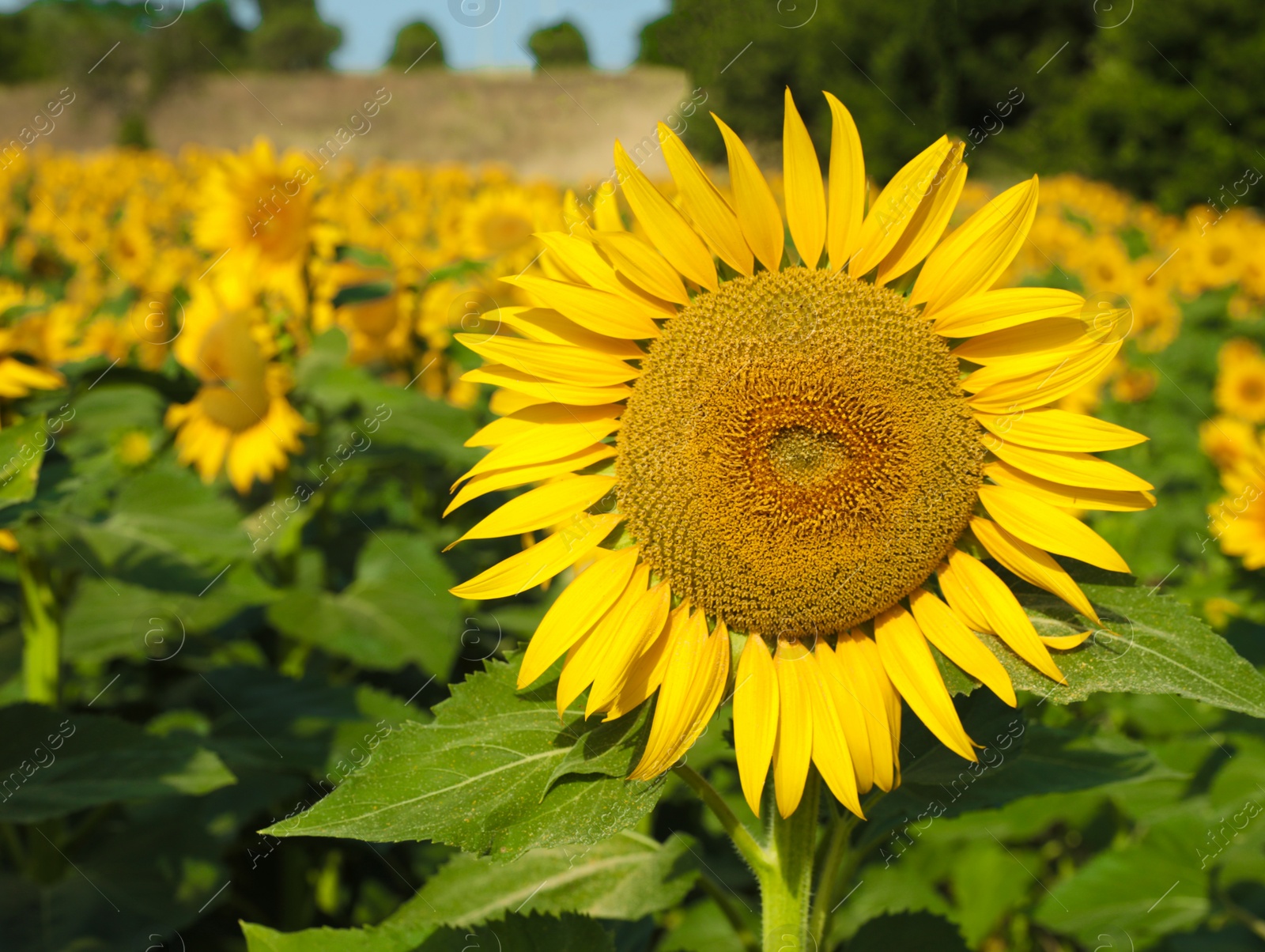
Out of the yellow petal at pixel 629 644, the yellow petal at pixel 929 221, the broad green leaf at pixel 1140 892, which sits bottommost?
the broad green leaf at pixel 1140 892

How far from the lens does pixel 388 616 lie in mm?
3242

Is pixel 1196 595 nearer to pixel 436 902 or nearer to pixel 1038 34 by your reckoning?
pixel 436 902

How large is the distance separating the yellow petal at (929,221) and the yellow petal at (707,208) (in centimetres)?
19

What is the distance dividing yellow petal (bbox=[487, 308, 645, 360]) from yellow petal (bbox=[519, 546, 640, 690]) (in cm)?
30

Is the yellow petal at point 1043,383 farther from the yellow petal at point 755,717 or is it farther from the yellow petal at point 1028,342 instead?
the yellow petal at point 755,717

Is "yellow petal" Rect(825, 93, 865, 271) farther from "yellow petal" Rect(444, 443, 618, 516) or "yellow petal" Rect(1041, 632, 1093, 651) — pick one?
"yellow petal" Rect(1041, 632, 1093, 651)

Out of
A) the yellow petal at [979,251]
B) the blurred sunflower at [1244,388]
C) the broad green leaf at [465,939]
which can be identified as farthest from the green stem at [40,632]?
the blurred sunflower at [1244,388]

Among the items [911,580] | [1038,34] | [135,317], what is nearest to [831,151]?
[911,580]

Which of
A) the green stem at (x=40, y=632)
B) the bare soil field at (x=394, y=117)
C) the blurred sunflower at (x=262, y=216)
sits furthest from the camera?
the bare soil field at (x=394, y=117)

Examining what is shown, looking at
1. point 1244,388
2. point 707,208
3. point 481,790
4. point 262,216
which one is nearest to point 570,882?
point 481,790

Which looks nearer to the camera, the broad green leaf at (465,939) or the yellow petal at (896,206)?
the yellow petal at (896,206)

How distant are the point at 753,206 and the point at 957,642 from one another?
64cm

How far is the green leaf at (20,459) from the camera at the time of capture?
1.59m

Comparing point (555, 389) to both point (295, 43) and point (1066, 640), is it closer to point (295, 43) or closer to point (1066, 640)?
point (1066, 640)
